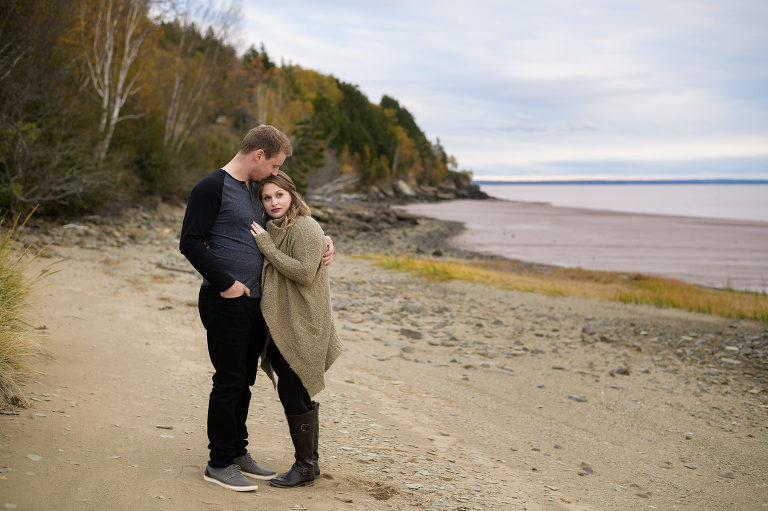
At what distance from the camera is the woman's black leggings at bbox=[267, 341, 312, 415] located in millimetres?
4191

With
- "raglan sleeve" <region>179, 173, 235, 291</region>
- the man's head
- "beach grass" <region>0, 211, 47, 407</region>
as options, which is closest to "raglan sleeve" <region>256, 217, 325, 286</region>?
"raglan sleeve" <region>179, 173, 235, 291</region>

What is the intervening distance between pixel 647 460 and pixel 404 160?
107 meters

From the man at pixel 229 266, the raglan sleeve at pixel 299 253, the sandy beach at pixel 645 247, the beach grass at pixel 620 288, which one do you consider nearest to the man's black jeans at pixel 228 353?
the man at pixel 229 266

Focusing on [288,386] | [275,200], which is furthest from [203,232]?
[288,386]

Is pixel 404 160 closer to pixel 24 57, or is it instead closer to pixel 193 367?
pixel 24 57

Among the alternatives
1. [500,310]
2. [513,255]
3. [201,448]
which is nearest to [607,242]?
[513,255]

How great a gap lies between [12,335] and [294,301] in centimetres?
297

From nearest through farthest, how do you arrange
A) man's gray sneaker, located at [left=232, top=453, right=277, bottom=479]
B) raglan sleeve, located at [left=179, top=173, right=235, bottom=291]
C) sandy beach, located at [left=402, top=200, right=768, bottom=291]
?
raglan sleeve, located at [left=179, top=173, right=235, bottom=291] < man's gray sneaker, located at [left=232, top=453, right=277, bottom=479] < sandy beach, located at [left=402, top=200, right=768, bottom=291]

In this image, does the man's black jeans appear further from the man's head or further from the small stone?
the small stone

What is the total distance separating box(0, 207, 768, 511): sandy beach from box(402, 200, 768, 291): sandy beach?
14.3m

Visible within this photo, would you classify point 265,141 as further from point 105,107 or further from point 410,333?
point 105,107

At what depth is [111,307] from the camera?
9.01m

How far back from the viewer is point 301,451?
14.0 ft

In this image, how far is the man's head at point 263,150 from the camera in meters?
3.97
